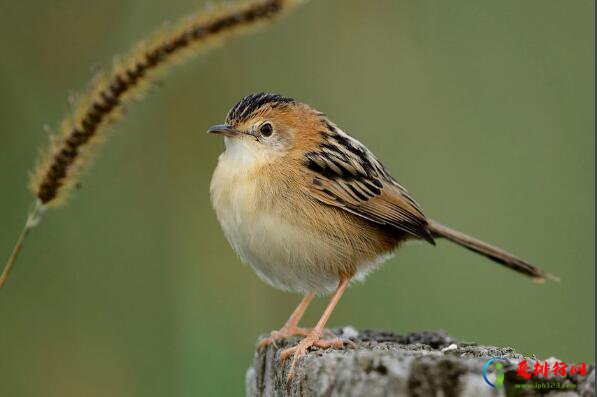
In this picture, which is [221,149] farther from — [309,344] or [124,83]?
[124,83]

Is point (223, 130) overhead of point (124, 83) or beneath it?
overhead

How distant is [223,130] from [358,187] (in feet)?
2.91

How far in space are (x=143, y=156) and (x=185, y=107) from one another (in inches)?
21.6

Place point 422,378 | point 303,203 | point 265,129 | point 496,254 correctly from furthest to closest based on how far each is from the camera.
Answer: point 496,254, point 265,129, point 303,203, point 422,378

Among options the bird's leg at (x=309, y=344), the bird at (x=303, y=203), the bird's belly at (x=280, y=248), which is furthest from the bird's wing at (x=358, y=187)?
the bird's leg at (x=309, y=344)

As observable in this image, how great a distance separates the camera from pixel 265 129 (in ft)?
16.7

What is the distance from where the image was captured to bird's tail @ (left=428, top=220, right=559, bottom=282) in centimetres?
538

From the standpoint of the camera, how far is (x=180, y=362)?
486cm

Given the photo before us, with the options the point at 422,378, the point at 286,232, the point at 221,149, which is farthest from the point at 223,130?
the point at 422,378

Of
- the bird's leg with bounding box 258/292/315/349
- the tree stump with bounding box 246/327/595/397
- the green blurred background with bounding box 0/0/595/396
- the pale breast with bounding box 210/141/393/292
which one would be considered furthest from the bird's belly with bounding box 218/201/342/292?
the tree stump with bounding box 246/327/595/397

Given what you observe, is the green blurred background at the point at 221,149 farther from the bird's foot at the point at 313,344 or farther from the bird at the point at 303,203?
the bird's foot at the point at 313,344

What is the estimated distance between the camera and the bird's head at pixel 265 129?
499 cm

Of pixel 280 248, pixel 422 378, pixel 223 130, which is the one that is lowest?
pixel 422 378

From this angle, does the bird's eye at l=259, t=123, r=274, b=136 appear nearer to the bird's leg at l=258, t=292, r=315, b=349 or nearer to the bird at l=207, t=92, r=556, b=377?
the bird at l=207, t=92, r=556, b=377
